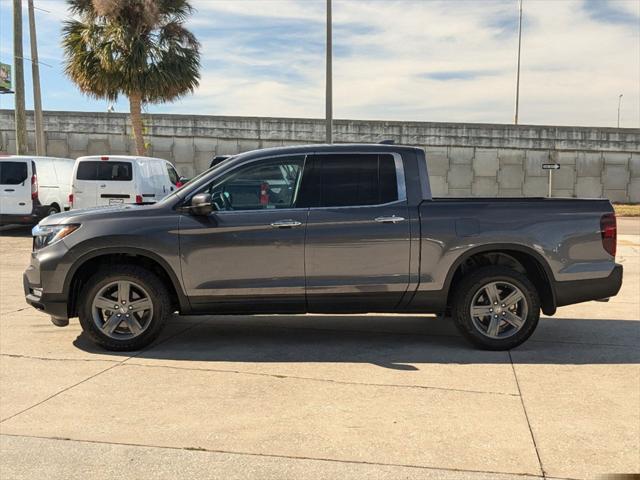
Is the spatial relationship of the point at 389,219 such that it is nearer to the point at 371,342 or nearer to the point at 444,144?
the point at 371,342

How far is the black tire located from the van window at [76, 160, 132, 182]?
10664 mm

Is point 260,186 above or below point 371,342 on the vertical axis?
above

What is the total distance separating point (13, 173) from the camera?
49.8 ft

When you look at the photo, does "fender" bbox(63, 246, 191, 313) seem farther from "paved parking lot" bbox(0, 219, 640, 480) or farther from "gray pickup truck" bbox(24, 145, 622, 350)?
"paved parking lot" bbox(0, 219, 640, 480)

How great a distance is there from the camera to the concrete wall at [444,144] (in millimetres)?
28672

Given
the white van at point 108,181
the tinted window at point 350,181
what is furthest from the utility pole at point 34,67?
the tinted window at point 350,181

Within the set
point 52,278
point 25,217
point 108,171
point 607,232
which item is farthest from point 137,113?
point 607,232

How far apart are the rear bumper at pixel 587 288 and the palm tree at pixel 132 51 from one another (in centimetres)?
1906

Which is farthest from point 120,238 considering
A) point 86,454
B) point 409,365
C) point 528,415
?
point 528,415

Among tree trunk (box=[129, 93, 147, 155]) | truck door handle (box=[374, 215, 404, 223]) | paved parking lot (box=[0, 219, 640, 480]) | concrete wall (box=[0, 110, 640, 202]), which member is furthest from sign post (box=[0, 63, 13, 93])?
truck door handle (box=[374, 215, 404, 223])

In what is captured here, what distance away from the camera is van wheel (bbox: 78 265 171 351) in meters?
5.52

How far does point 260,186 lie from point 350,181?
0.83 m

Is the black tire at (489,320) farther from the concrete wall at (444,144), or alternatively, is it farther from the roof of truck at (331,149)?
the concrete wall at (444,144)

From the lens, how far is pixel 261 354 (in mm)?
5555
